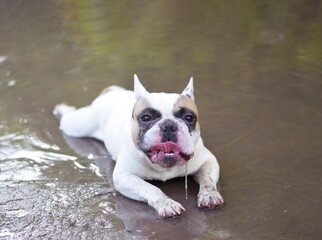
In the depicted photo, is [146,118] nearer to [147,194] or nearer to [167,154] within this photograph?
[167,154]

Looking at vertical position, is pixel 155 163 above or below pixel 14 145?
above

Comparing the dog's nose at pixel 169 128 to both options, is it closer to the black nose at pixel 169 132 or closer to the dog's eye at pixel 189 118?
the black nose at pixel 169 132

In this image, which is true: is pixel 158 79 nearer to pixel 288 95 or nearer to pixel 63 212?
pixel 288 95

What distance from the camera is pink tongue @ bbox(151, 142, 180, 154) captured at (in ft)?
15.5

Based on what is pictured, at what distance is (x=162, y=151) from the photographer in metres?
4.76

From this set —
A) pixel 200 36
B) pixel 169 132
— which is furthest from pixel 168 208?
pixel 200 36

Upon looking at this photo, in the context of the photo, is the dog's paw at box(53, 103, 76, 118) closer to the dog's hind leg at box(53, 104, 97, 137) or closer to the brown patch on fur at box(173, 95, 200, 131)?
the dog's hind leg at box(53, 104, 97, 137)

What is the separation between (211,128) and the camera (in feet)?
21.3

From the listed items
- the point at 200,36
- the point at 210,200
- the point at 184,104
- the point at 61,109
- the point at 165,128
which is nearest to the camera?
the point at 165,128

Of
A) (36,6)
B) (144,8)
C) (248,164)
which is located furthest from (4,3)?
(248,164)

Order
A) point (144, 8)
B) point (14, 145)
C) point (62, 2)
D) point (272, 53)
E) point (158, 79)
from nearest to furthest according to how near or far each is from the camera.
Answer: point (14, 145) < point (158, 79) < point (272, 53) < point (144, 8) < point (62, 2)

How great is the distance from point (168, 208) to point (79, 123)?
2239mm

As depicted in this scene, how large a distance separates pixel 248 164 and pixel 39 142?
7.10 ft

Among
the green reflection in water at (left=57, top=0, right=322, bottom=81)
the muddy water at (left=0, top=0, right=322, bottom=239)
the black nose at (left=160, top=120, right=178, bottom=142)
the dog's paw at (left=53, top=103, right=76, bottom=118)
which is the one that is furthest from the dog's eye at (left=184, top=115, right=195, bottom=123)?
the green reflection in water at (left=57, top=0, right=322, bottom=81)
